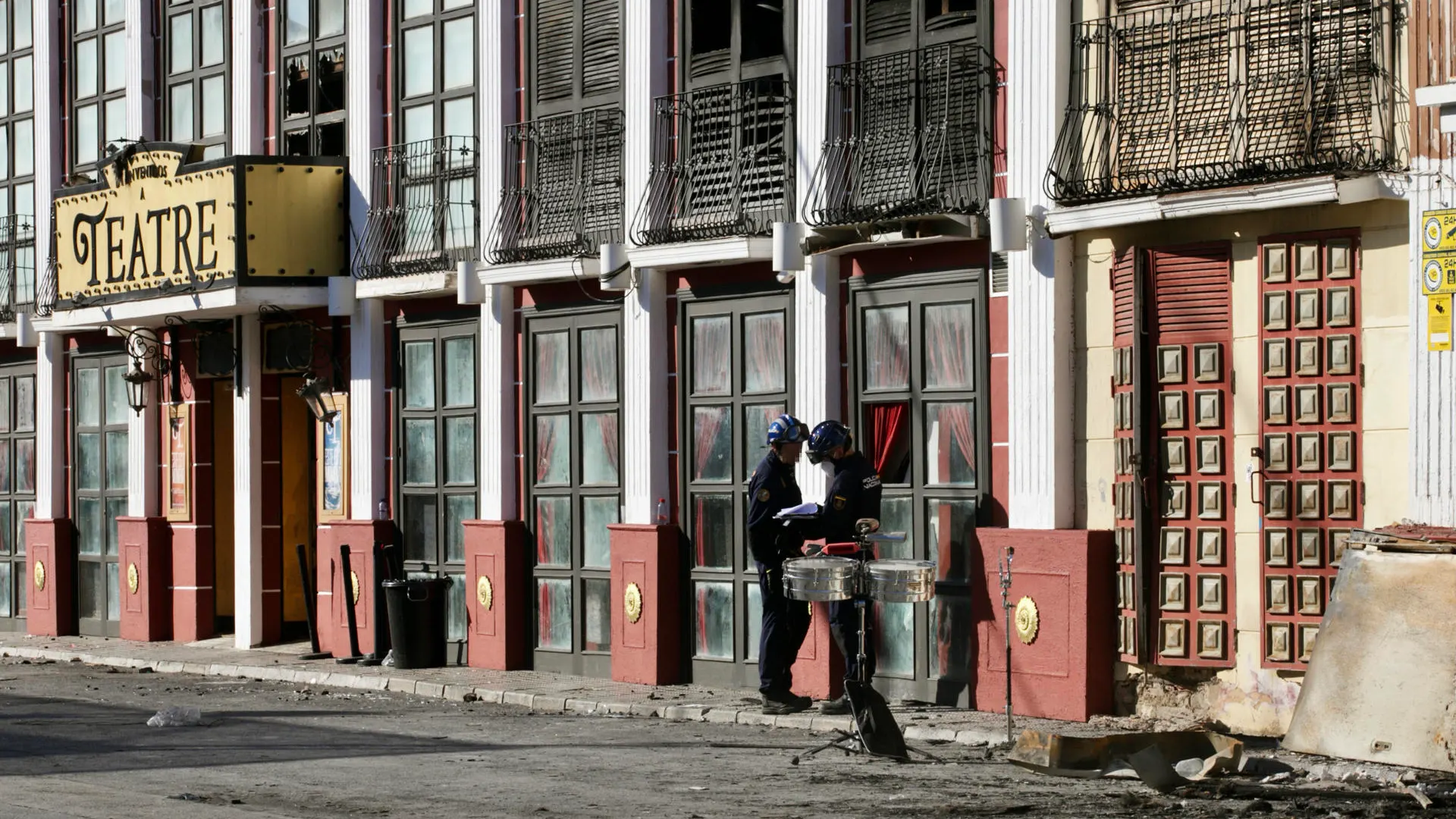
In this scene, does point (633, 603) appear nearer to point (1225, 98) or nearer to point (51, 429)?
point (1225, 98)

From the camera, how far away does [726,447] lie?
18.8m

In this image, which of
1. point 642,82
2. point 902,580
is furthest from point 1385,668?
point 642,82

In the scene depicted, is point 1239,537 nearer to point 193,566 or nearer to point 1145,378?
point 1145,378

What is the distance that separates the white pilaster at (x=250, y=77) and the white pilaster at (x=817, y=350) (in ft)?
27.4

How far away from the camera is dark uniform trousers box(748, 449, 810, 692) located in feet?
52.7

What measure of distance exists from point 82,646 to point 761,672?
1154 cm

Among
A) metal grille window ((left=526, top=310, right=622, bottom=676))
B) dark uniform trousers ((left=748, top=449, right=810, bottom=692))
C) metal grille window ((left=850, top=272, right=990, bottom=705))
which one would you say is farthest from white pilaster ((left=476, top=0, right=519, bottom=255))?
dark uniform trousers ((left=748, top=449, right=810, bottom=692))

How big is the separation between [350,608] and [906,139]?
775 centimetres

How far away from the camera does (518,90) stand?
20.9 metres

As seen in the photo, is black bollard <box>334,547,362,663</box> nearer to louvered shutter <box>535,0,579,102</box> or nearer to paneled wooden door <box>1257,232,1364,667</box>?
louvered shutter <box>535,0,579,102</box>

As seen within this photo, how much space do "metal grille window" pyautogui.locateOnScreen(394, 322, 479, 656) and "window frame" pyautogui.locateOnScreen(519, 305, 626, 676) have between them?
80cm

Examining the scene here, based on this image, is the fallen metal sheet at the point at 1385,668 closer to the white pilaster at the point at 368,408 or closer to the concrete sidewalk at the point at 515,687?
the concrete sidewalk at the point at 515,687

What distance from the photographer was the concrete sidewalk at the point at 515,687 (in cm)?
1533

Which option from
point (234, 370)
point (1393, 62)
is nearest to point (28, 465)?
point (234, 370)
